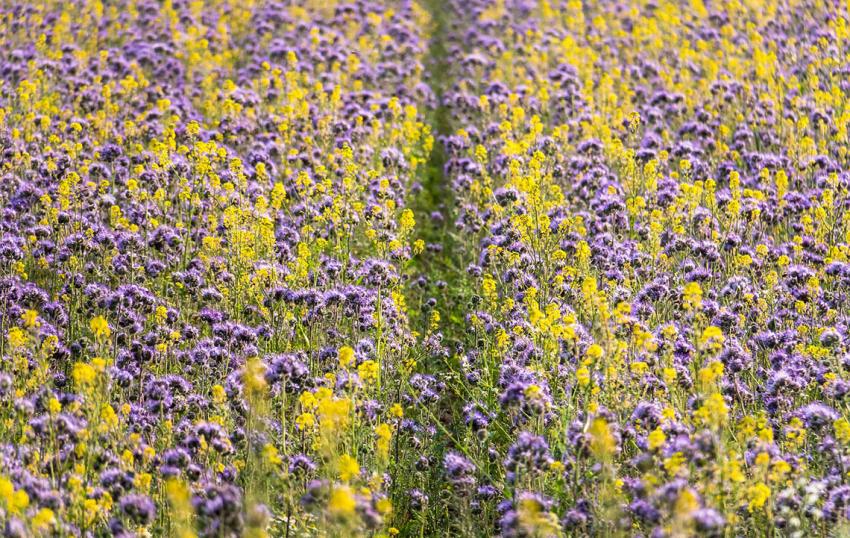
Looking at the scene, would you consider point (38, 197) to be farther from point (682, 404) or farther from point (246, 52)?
point (246, 52)

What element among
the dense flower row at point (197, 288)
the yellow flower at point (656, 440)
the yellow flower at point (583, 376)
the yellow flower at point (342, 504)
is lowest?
the dense flower row at point (197, 288)

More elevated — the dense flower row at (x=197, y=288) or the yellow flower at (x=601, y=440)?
the yellow flower at (x=601, y=440)

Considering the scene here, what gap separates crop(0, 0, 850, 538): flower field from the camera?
A: 18.5 feet

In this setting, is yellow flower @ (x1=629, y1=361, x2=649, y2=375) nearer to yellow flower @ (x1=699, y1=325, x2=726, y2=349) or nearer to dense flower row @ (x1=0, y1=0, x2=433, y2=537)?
yellow flower @ (x1=699, y1=325, x2=726, y2=349)

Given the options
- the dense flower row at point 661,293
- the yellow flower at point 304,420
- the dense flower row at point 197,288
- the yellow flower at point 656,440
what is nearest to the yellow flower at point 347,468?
the dense flower row at point 197,288

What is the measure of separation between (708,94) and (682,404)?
7323 millimetres

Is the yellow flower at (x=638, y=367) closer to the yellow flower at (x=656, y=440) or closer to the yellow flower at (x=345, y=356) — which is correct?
the yellow flower at (x=656, y=440)

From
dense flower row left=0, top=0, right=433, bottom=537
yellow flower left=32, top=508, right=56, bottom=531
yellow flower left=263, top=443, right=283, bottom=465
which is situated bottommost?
dense flower row left=0, top=0, right=433, bottom=537

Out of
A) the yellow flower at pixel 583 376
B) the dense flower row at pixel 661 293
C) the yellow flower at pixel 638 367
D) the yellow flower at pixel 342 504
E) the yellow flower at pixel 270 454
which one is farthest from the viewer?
the yellow flower at pixel 638 367

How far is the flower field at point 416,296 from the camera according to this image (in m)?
5.63

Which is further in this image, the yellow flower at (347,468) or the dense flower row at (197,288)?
the dense flower row at (197,288)

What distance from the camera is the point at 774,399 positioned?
661 centimetres

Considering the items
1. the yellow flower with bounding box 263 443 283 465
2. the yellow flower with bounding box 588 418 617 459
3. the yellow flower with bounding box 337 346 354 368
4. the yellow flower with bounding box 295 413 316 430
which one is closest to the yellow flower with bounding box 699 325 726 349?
the yellow flower with bounding box 588 418 617 459

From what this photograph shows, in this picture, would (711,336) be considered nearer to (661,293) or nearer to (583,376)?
(583,376)
